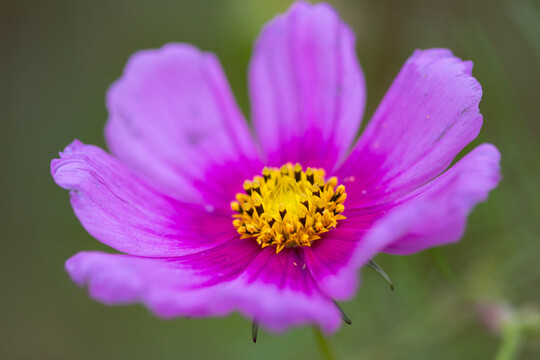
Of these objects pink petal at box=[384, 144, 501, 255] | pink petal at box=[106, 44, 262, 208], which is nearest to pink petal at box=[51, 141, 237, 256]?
pink petal at box=[106, 44, 262, 208]

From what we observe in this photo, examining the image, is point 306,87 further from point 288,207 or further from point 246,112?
point 246,112

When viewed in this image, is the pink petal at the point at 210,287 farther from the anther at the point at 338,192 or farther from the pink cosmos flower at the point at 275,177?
the anther at the point at 338,192

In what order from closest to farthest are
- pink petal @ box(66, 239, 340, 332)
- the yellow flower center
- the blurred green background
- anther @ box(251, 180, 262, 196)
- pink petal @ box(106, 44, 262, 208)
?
pink petal @ box(66, 239, 340, 332), the yellow flower center, anther @ box(251, 180, 262, 196), pink petal @ box(106, 44, 262, 208), the blurred green background

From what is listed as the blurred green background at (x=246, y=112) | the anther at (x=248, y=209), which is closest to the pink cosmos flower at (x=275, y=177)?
the anther at (x=248, y=209)

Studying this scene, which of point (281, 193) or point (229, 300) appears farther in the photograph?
point (281, 193)

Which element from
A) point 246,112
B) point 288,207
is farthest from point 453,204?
point 246,112

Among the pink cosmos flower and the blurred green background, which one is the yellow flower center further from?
the blurred green background

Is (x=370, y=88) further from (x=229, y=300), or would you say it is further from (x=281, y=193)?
(x=229, y=300)

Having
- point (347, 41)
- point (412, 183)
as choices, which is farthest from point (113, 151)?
point (412, 183)
